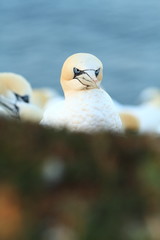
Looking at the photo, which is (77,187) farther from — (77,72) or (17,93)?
(17,93)

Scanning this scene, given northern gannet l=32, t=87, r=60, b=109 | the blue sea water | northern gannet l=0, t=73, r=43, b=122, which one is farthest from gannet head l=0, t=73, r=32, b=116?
the blue sea water

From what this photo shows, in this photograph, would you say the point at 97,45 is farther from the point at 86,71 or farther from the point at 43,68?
the point at 86,71

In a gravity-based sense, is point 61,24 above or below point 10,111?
above

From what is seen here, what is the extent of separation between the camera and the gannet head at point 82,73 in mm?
3995

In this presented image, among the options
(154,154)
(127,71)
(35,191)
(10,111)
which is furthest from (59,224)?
(127,71)

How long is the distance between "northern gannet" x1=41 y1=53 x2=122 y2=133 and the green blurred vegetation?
188cm

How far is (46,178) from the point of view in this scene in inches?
63.6

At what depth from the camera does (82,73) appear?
404cm

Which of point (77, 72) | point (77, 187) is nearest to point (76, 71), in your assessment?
point (77, 72)

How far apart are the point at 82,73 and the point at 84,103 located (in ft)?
0.74

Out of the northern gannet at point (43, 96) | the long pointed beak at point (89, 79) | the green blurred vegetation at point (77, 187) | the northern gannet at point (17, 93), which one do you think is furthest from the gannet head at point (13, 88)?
the green blurred vegetation at point (77, 187)

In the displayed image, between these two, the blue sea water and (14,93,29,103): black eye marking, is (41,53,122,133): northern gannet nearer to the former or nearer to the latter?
(14,93,29,103): black eye marking

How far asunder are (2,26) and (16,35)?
19cm

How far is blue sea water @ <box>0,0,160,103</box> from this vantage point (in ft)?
21.9
